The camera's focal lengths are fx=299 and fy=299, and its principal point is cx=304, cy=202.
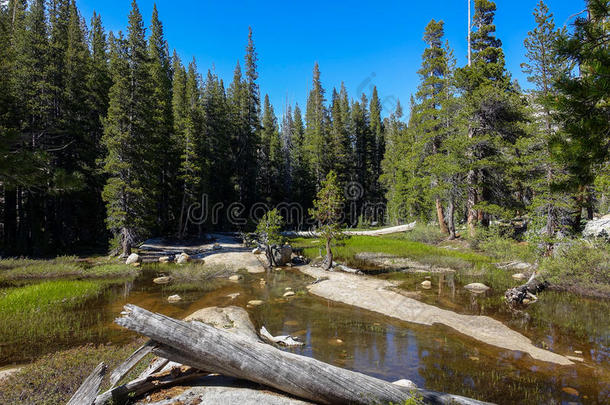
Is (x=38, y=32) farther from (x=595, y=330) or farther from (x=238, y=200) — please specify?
(x=595, y=330)

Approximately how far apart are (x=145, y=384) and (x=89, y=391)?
818mm

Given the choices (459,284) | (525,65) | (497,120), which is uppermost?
(525,65)

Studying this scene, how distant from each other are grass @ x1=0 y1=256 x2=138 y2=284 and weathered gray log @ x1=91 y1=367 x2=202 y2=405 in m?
15.1

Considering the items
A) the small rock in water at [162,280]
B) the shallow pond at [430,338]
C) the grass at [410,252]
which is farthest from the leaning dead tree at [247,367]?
the grass at [410,252]

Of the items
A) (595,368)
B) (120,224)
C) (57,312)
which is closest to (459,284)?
(595,368)

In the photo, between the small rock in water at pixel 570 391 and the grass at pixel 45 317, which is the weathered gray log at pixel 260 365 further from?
the grass at pixel 45 317

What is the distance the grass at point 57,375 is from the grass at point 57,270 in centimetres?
1250

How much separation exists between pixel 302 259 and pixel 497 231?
1517 cm

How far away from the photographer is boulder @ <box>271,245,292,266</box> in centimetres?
2230

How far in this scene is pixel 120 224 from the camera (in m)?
21.7

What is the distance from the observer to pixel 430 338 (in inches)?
364

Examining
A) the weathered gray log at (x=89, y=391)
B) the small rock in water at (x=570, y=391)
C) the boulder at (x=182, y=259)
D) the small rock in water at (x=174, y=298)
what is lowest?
the small rock in water at (x=570, y=391)

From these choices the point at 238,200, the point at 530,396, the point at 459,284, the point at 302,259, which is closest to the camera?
the point at 530,396

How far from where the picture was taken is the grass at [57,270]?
16.5 metres
